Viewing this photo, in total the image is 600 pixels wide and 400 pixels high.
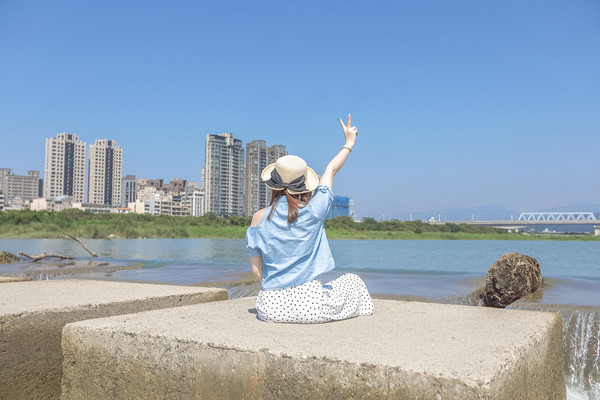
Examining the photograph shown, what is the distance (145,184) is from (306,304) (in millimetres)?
194698

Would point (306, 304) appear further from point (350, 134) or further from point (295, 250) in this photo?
point (350, 134)

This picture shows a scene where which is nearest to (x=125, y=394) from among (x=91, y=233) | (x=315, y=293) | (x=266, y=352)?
(x=266, y=352)

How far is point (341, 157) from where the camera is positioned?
368 centimetres

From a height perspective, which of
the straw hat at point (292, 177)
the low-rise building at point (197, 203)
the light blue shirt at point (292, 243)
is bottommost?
the light blue shirt at point (292, 243)

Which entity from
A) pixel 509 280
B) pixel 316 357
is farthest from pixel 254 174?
pixel 316 357

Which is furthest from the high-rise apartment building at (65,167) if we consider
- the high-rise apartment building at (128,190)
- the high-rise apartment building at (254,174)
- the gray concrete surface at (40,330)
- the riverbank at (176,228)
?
the gray concrete surface at (40,330)

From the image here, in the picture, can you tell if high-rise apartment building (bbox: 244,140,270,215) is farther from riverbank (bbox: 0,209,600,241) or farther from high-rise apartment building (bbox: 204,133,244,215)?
riverbank (bbox: 0,209,600,241)

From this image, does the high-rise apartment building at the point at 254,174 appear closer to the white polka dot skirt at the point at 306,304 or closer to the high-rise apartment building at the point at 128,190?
the high-rise apartment building at the point at 128,190

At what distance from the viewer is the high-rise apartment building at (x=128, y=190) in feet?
597

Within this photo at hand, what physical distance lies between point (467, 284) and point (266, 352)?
31.8 feet

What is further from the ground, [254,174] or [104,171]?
[104,171]

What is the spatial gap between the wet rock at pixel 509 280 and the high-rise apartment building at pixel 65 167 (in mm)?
171888

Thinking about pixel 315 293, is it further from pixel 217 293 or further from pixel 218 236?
pixel 218 236

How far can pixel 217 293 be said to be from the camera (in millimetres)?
4664
